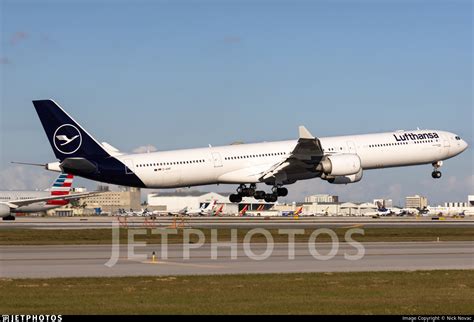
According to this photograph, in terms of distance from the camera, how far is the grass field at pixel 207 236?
5322 cm

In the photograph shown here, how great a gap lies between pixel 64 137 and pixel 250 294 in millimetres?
48195

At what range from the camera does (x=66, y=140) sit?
71.5 meters

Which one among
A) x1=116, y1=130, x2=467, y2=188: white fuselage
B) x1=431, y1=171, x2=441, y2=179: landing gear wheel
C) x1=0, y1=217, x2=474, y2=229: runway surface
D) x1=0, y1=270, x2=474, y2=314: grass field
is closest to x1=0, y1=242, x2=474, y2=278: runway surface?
x1=0, y1=270, x2=474, y2=314: grass field

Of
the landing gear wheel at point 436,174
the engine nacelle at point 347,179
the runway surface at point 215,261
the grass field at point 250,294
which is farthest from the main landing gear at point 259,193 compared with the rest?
the grass field at point 250,294

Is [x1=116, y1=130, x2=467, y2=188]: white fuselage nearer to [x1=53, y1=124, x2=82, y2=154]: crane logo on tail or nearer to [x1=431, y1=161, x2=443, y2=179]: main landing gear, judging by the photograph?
[x1=431, y1=161, x2=443, y2=179]: main landing gear

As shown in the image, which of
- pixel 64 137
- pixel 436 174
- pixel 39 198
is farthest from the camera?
pixel 39 198

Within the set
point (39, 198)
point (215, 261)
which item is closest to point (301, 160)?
point (215, 261)

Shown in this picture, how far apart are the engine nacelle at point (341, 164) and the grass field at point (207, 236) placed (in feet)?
34.0

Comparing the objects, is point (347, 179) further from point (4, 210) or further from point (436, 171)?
point (4, 210)

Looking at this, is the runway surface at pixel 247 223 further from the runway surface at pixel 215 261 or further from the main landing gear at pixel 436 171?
the runway surface at pixel 215 261

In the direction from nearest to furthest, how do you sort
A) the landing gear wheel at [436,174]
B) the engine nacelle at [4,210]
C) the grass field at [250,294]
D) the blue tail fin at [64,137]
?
1. the grass field at [250,294]
2. the blue tail fin at [64,137]
3. the landing gear wheel at [436,174]
4. the engine nacelle at [4,210]

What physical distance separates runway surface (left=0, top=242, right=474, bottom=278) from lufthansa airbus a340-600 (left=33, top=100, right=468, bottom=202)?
24511mm

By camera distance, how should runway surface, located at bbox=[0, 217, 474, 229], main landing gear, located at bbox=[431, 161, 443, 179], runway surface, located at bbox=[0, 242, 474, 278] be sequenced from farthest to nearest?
main landing gear, located at bbox=[431, 161, 443, 179]
runway surface, located at bbox=[0, 217, 474, 229]
runway surface, located at bbox=[0, 242, 474, 278]

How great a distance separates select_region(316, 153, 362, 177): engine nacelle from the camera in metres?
74.3
